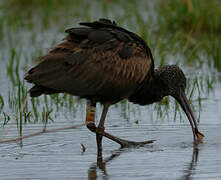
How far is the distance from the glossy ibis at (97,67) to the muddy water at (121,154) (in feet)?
0.88

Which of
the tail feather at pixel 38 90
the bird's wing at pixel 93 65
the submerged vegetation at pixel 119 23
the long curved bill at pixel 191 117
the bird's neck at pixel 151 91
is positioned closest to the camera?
the bird's wing at pixel 93 65

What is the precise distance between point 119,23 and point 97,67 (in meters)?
4.89

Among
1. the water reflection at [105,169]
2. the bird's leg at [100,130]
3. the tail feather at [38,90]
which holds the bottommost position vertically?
the water reflection at [105,169]

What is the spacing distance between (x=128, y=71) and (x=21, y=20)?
8164mm

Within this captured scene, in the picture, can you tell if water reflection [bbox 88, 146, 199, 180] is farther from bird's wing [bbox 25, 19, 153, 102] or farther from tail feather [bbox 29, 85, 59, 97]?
tail feather [bbox 29, 85, 59, 97]

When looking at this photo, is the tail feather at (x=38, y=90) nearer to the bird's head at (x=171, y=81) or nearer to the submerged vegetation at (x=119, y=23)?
the submerged vegetation at (x=119, y=23)

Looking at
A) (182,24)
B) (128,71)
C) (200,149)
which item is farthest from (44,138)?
(182,24)

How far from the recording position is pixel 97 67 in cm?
691

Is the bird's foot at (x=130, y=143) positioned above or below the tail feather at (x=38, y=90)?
below

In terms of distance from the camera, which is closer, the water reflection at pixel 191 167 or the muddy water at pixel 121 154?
the water reflection at pixel 191 167

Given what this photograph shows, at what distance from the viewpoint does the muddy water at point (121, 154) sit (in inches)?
238

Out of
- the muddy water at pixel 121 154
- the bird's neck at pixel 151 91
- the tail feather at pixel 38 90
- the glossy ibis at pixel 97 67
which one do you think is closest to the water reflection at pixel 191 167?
the muddy water at pixel 121 154

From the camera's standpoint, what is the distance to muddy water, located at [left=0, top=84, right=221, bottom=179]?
6051mm

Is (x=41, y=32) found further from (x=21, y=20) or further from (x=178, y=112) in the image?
(x=178, y=112)
